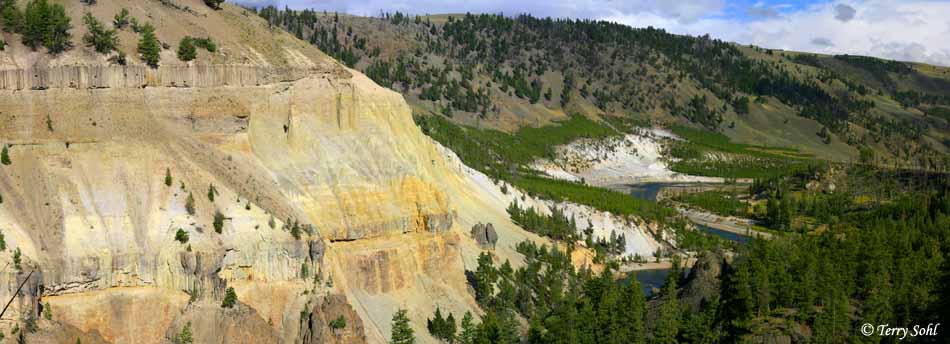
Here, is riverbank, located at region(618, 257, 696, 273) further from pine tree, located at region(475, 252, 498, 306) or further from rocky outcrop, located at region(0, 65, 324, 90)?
rocky outcrop, located at region(0, 65, 324, 90)

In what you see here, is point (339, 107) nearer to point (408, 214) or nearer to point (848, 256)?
point (408, 214)

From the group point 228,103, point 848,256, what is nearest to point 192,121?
point 228,103

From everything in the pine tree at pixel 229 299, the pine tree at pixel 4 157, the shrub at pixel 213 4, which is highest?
the shrub at pixel 213 4

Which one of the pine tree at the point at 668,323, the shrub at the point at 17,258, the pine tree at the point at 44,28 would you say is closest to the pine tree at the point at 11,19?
the pine tree at the point at 44,28

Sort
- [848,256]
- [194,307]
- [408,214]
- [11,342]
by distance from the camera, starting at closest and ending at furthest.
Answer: [11,342], [194,307], [408,214], [848,256]

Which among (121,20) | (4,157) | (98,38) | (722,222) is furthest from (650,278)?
(4,157)

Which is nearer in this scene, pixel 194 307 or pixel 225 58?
pixel 194 307

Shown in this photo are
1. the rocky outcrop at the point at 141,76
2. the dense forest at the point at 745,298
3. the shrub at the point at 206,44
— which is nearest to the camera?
the rocky outcrop at the point at 141,76

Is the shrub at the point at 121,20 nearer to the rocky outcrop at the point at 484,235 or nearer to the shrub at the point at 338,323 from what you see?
the shrub at the point at 338,323
